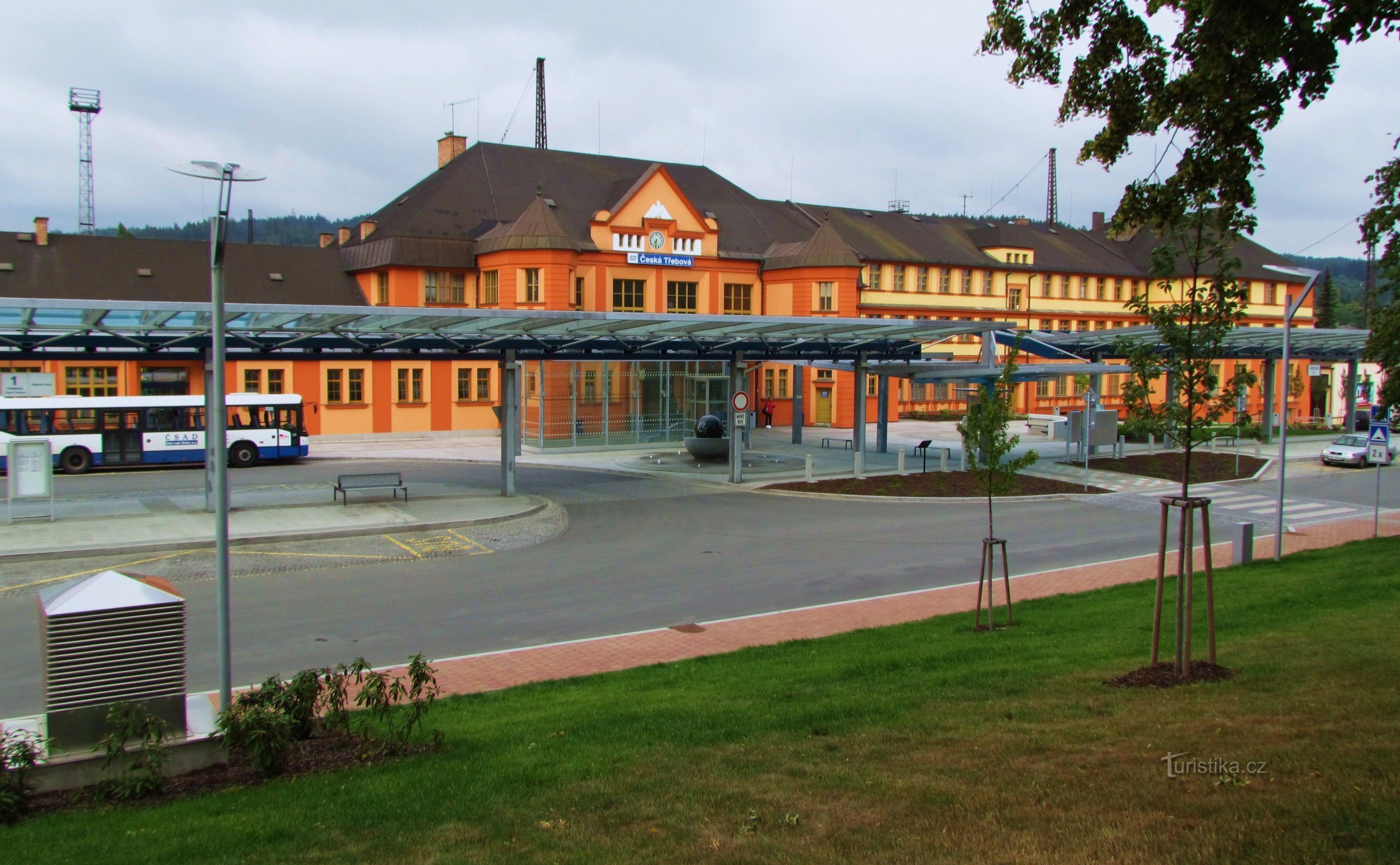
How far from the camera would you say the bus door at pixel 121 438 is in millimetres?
30812

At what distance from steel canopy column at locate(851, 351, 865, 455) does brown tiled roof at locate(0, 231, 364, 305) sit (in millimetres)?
23029

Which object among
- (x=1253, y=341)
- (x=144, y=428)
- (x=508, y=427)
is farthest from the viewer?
(x=1253, y=341)

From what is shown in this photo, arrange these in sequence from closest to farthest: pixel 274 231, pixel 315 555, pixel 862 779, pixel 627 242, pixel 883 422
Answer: pixel 862 779
pixel 315 555
pixel 883 422
pixel 627 242
pixel 274 231

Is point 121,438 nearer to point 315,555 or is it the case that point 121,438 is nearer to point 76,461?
point 76,461

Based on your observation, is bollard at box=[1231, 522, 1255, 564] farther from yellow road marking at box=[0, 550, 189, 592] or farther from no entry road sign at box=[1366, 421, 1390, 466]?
yellow road marking at box=[0, 550, 189, 592]

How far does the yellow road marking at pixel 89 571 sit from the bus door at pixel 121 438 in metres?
16.1

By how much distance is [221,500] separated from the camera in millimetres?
7621

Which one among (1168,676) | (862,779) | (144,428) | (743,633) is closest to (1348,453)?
(743,633)

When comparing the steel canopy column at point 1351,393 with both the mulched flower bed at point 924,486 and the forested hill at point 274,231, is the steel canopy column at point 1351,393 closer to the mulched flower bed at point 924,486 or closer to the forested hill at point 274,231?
the mulched flower bed at point 924,486

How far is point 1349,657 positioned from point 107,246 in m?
45.0

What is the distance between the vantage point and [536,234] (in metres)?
A: 41.8

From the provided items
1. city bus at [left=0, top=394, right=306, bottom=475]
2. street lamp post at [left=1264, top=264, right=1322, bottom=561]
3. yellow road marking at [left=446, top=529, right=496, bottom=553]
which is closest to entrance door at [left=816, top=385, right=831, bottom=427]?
city bus at [left=0, top=394, right=306, bottom=475]

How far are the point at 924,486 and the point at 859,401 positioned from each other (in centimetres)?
542

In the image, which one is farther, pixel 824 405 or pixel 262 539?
pixel 824 405
